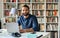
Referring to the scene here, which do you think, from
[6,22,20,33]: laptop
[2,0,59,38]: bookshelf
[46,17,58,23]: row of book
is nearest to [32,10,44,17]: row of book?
[2,0,59,38]: bookshelf

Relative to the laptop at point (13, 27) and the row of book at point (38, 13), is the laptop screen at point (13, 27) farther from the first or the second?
the row of book at point (38, 13)

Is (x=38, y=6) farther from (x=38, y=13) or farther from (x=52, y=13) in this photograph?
(x=52, y=13)

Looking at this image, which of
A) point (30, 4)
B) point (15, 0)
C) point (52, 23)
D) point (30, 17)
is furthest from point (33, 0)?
point (30, 17)

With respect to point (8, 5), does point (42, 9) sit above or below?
below

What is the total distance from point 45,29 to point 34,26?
214 cm

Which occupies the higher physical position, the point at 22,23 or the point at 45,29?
the point at 22,23

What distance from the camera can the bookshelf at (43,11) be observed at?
5.86m

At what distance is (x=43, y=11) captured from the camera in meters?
5.91

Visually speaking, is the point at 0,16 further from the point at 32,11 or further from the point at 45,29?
the point at 45,29

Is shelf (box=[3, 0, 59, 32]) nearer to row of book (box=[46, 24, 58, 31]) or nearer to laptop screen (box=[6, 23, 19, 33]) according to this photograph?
row of book (box=[46, 24, 58, 31])

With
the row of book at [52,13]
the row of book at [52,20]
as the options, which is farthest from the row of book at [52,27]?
the row of book at [52,13]

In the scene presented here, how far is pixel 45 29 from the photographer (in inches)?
231

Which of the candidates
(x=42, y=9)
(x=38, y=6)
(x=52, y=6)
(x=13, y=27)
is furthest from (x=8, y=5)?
(x=13, y=27)

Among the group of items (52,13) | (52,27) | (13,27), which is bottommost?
(52,27)
